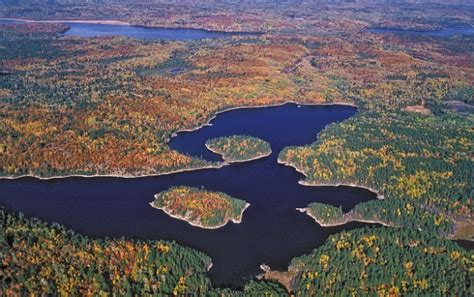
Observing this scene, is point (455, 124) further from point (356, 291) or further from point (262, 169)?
point (356, 291)

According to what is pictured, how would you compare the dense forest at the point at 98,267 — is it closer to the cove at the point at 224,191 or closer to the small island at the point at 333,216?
the cove at the point at 224,191

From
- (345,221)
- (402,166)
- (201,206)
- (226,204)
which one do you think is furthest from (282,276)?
(402,166)

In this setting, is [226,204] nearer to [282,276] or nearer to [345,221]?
[345,221]

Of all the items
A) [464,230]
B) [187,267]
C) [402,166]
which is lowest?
[464,230]

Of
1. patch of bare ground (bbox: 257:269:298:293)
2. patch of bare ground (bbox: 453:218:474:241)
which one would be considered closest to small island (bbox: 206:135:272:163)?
patch of bare ground (bbox: 257:269:298:293)

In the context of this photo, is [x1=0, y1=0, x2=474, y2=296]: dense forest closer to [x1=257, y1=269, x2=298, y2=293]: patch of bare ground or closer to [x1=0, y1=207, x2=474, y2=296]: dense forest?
[x1=0, y1=207, x2=474, y2=296]: dense forest

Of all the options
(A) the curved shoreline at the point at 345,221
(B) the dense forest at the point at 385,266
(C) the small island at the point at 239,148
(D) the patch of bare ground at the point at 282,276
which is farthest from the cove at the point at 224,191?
(B) the dense forest at the point at 385,266

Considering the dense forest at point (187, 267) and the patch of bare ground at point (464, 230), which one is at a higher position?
the dense forest at point (187, 267)
